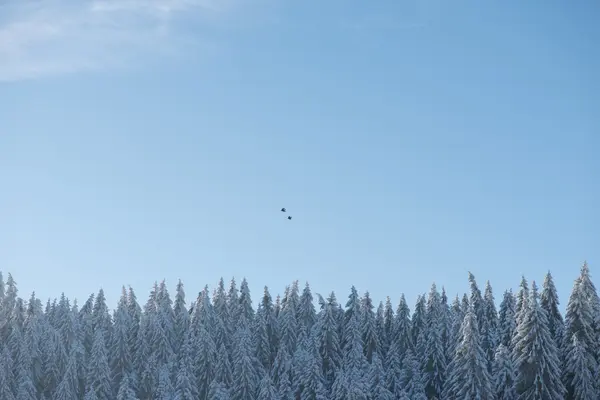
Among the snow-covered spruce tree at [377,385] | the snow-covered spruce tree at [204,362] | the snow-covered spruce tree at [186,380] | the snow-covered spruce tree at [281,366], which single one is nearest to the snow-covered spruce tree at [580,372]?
the snow-covered spruce tree at [377,385]

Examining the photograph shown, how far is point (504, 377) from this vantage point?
88.6m

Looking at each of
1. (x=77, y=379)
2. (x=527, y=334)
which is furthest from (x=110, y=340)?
(x=527, y=334)

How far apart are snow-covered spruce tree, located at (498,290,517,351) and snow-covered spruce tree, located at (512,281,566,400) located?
20.1 ft

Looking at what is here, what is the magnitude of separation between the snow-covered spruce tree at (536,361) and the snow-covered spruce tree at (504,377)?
2.83 feet

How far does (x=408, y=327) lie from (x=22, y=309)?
51.7m

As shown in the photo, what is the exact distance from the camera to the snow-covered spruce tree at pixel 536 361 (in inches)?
3374

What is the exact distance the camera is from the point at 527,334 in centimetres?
8675

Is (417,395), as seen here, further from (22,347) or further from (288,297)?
(22,347)

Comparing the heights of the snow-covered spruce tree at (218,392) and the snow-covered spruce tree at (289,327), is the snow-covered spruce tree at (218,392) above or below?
below

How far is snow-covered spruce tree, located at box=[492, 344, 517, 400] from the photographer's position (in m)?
88.1

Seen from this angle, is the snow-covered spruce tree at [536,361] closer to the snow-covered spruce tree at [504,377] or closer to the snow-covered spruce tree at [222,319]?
the snow-covered spruce tree at [504,377]

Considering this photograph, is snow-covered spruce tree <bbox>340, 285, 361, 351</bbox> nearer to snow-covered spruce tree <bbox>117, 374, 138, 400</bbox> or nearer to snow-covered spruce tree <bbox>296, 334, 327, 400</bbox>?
snow-covered spruce tree <bbox>296, 334, 327, 400</bbox>

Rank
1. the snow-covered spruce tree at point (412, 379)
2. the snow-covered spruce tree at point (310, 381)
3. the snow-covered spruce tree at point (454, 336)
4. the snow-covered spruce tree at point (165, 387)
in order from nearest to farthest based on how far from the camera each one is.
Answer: the snow-covered spruce tree at point (310, 381) < the snow-covered spruce tree at point (165, 387) < the snow-covered spruce tree at point (412, 379) < the snow-covered spruce tree at point (454, 336)

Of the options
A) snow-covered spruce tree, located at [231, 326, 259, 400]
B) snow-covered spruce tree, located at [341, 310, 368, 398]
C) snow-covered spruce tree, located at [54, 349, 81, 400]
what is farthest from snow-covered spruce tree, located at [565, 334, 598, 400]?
snow-covered spruce tree, located at [54, 349, 81, 400]
